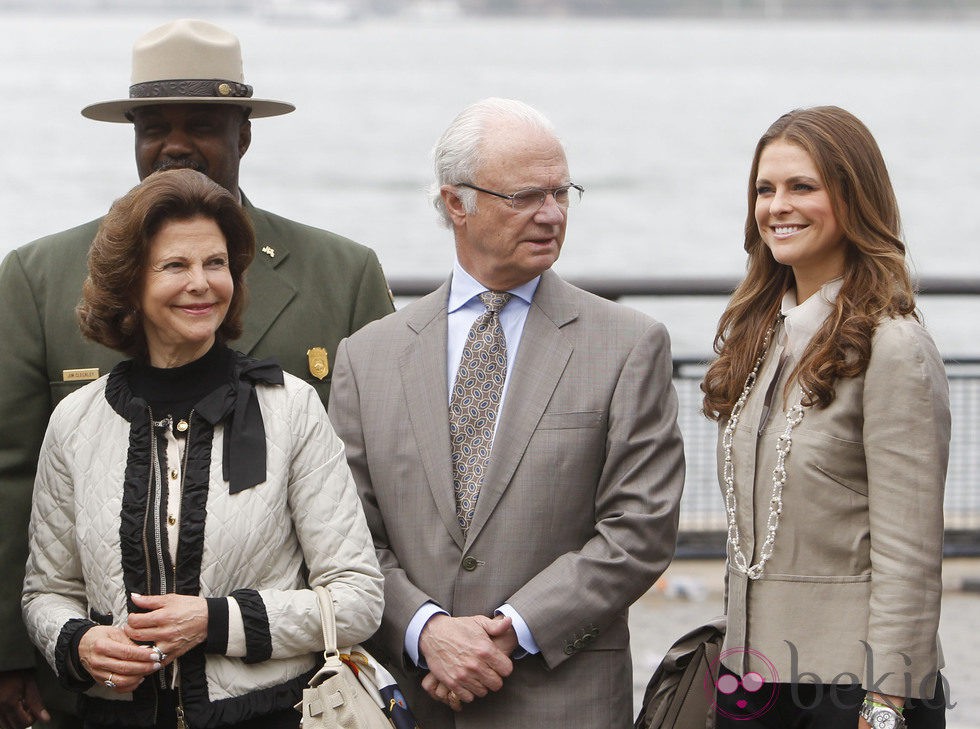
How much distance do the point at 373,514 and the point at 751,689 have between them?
0.90 meters

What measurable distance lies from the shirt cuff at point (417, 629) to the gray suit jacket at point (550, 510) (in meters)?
0.02

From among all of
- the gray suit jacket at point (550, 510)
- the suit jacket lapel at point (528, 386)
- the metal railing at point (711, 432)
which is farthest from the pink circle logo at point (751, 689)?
the metal railing at point (711, 432)

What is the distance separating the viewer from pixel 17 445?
3471mm

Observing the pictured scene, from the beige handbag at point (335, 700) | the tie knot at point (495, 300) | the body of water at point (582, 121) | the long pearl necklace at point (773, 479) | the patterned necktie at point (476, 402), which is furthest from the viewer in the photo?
the body of water at point (582, 121)

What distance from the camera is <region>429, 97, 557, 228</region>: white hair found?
11.1ft

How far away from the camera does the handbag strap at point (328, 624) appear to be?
2918mm

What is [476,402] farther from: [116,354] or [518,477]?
[116,354]

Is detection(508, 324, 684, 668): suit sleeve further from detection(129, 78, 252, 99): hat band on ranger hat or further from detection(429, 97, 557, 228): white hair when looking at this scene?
detection(129, 78, 252, 99): hat band on ranger hat

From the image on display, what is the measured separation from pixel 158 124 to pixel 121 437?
95 centimetres

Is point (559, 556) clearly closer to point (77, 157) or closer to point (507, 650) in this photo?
point (507, 650)

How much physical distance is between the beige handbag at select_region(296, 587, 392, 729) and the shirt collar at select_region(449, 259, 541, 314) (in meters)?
0.89

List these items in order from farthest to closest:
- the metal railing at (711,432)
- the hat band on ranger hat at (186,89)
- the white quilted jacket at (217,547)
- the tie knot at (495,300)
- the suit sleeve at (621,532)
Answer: the metal railing at (711,432), the hat band on ranger hat at (186,89), the tie knot at (495,300), the suit sleeve at (621,532), the white quilted jacket at (217,547)

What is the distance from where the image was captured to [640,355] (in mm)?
3363

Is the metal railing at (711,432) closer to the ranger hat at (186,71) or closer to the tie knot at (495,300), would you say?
the ranger hat at (186,71)
